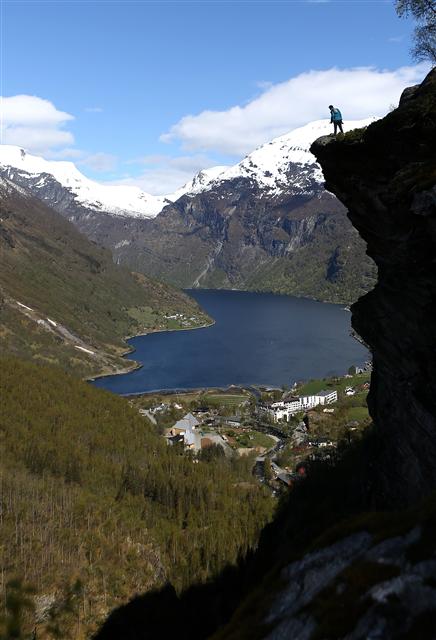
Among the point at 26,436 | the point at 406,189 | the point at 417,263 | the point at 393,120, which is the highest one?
the point at 393,120

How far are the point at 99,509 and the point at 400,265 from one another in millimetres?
72854

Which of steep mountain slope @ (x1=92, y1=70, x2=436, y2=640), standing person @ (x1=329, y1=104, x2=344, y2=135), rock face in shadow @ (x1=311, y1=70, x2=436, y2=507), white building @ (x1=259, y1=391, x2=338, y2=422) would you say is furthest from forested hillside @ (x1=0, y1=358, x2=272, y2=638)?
standing person @ (x1=329, y1=104, x2=344, y2=135)

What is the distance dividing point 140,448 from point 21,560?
57157 millimetres

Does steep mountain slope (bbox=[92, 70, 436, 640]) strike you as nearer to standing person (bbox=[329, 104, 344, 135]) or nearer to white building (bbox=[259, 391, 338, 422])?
standing person (bbox=[329, 104, 344, 135])

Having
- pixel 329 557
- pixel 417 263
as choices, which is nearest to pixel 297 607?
pixel 329 557

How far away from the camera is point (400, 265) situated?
34875 millimetres

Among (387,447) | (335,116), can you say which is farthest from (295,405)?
(335,116)

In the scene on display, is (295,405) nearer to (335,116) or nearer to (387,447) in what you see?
(387,447)

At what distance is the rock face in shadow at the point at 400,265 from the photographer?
30.7 meters

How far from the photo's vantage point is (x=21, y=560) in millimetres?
69875

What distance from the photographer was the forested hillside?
68562mm

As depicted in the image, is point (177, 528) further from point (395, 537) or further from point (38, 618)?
point (395, 537)

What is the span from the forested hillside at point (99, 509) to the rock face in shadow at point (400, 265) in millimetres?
43386

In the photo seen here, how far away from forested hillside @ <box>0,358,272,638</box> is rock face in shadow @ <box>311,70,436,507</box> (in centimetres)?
4339
